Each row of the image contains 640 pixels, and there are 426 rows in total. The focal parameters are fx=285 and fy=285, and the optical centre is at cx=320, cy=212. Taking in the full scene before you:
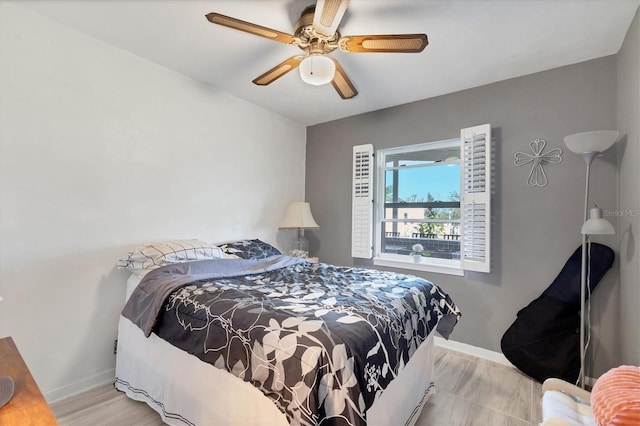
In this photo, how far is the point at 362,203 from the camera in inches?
136

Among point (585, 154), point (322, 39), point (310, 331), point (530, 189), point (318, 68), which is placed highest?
point (322, 39)

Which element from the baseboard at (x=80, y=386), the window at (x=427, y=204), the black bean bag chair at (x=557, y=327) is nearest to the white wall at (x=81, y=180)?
the baseboard at (x=80, y=386)

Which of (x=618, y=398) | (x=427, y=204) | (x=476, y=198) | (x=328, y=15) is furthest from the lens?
(x=427, y=204)

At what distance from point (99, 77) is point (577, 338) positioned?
4.13 metres

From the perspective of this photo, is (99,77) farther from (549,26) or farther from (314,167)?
(549,26)

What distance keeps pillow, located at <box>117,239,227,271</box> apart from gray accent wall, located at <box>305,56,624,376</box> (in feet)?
7.44

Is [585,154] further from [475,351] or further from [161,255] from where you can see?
[161,255]

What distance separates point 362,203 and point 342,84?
158 cm

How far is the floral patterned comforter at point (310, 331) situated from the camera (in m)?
1.06

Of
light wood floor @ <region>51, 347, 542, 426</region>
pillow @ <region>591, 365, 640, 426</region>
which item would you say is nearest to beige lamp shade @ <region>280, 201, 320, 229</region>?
light wood floor @ <region>51, 347, 542, 426</region>

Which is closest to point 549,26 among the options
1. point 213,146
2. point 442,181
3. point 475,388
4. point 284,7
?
point 442,181

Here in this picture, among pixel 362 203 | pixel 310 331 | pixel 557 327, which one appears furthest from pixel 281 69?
pixel 557 327

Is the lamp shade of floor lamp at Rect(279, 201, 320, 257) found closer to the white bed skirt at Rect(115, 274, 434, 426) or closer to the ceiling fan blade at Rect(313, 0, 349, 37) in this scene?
the white bed skirt at Rect(115, 274, 434, 426)

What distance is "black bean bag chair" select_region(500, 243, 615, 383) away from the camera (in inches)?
84.4
